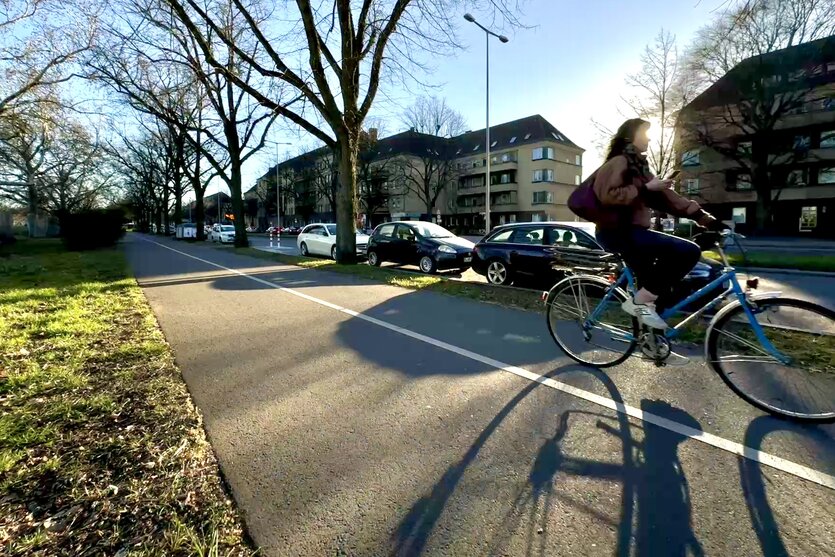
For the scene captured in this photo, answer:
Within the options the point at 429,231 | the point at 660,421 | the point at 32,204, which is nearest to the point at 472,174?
the point at 32,204

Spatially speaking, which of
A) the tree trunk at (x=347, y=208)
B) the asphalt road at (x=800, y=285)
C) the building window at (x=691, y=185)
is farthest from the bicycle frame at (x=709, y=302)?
the building window at (x=691, y=185)

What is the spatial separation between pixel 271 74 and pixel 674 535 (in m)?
14.2

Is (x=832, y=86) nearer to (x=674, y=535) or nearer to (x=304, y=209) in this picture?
(x=674, y=535)

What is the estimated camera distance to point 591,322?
4242 mm

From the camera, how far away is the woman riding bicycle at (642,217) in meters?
3.34

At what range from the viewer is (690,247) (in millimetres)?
3354

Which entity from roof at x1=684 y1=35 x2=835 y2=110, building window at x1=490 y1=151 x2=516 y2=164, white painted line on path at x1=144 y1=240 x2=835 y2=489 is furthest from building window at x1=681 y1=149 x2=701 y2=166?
white painted line on path at x1=144 y1=240 x2=835 y2=489

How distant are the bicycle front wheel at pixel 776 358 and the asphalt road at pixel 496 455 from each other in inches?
6.8

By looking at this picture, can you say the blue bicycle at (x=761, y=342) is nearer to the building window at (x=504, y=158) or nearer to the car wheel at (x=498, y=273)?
the car wheel at (x=498, y=273)

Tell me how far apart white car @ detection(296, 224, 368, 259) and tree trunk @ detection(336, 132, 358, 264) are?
3148 millimetres

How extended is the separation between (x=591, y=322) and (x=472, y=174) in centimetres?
6092

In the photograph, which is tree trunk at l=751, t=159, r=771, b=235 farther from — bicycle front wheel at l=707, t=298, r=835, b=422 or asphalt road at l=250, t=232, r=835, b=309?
bicycle front wheel at l=707, t=298, r=835, b=422

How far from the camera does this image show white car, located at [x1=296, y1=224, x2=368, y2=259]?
18344 mm

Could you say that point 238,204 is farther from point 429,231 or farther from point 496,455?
point 496,455
